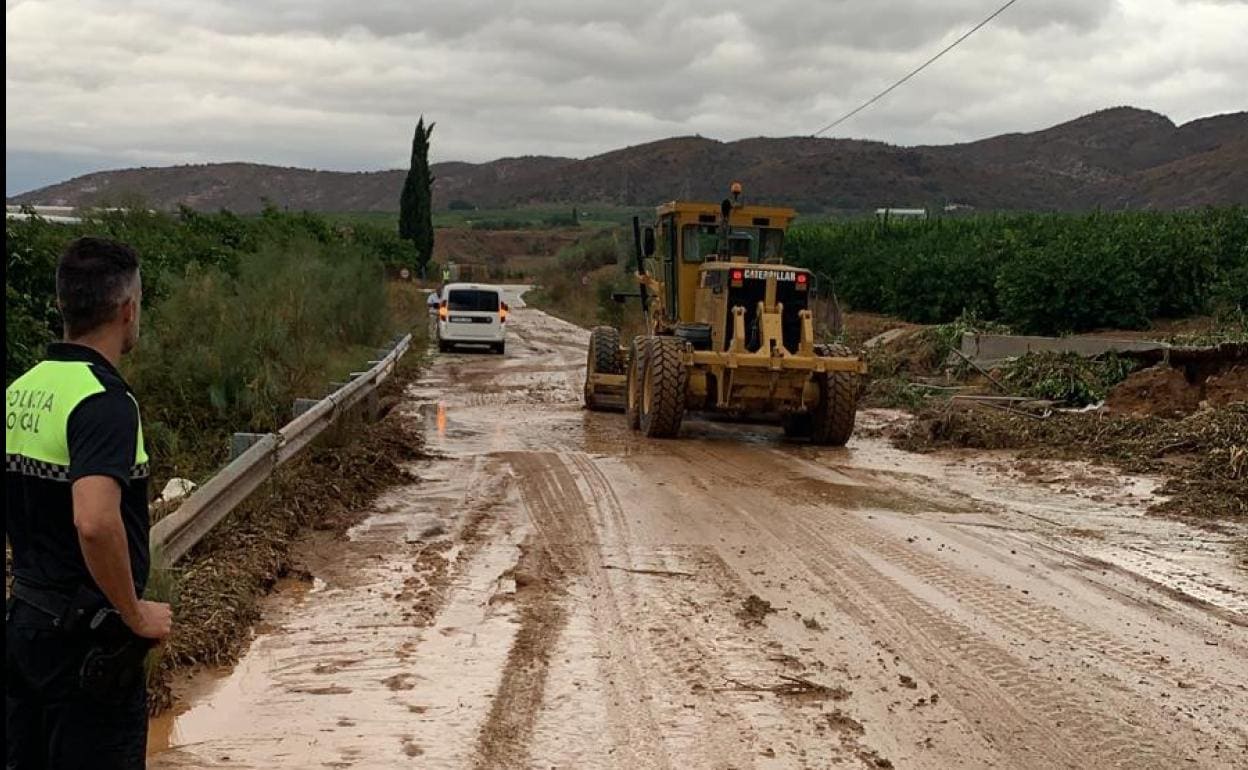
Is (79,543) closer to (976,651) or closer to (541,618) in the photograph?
(541,618)

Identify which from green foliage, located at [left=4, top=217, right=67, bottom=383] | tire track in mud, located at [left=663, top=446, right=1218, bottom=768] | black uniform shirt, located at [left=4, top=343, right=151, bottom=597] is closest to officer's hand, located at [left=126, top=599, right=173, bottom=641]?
black uniform shirt, located at [left=4, top=343, right=151, bottom=597]

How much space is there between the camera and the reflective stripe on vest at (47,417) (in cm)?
331

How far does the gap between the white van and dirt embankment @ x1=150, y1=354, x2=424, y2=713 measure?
16.4m

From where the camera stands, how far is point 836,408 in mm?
14516

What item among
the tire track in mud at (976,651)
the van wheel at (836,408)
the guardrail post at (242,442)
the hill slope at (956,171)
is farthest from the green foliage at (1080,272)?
the hill slope at (956,171)

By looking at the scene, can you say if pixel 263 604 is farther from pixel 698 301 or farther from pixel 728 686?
pixel 698 301

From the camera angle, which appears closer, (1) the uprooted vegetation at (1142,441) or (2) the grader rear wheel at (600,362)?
(1) the uprooted vegetation at (1142,441)

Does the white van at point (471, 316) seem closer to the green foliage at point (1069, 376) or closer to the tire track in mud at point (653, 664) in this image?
the green foliage at point (1069, 376)

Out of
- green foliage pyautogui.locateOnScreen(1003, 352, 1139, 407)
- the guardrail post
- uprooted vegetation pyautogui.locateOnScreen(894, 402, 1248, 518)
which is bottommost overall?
uprooted vegetation pyautogui.locateOnScreen(894, 402, 1248, 518)

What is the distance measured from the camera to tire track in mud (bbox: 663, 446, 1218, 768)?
5.20 m

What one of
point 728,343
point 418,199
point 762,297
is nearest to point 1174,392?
point 762,297

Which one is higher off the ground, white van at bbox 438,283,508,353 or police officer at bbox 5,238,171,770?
police officer at bbox 5,238,171,770

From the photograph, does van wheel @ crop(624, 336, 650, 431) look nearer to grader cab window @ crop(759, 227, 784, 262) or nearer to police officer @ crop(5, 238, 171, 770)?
grader cab window @ crop(759, 227, 784, 262)

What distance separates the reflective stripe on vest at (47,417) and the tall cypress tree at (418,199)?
243ft
